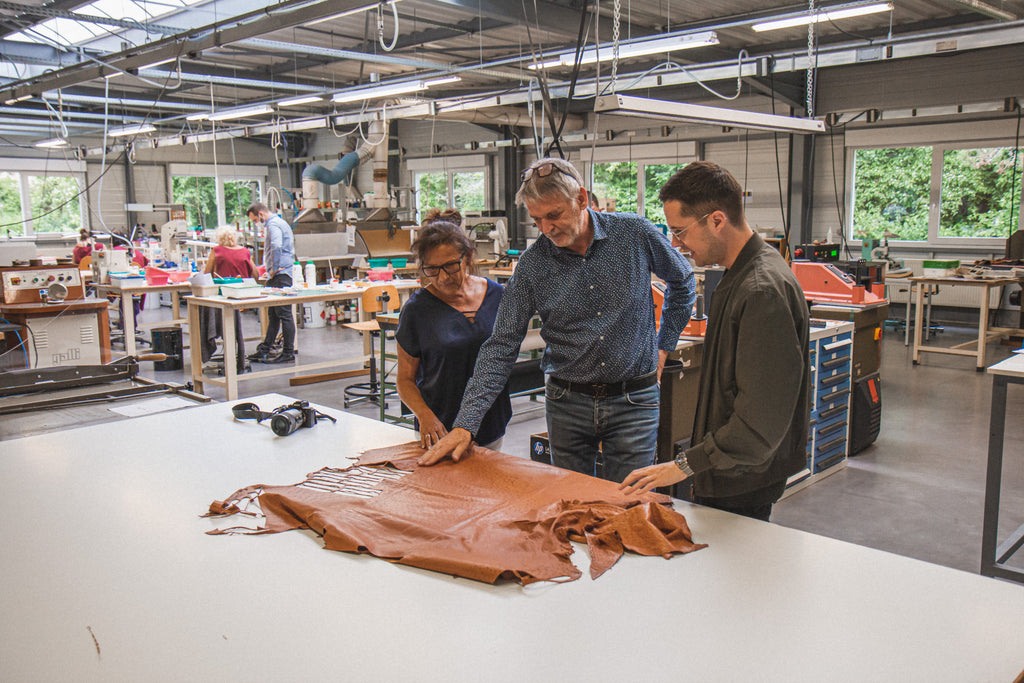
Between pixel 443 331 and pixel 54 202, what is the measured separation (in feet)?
51.5

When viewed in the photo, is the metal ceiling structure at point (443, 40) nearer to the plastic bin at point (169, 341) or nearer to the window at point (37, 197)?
the plastic bin at point (169, 341)

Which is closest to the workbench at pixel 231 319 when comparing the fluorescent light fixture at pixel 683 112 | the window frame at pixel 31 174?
the fluorescent light fixture at pixel 683 112

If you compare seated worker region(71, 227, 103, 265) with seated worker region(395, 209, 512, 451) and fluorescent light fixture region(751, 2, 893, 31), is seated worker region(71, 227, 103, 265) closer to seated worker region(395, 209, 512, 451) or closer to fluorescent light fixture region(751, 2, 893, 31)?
fluorescent light fixture region(751, 2, 893, 31)

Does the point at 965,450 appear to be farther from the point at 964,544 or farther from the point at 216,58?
the point at 216,58

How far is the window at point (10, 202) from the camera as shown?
14328 millimetres

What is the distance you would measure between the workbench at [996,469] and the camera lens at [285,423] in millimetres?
2200

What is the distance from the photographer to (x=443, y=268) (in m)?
2.08

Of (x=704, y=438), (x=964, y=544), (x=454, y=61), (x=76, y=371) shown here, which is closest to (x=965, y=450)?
(x=964, y=544)

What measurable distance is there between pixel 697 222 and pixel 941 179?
8837 millimetres

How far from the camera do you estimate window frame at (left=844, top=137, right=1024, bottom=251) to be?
8.36 meters

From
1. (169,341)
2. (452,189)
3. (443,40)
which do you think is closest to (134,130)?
(443,40)

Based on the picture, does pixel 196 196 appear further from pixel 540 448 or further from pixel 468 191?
pixel 540 448

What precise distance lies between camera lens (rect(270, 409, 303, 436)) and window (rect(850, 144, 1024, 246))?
7813 mm

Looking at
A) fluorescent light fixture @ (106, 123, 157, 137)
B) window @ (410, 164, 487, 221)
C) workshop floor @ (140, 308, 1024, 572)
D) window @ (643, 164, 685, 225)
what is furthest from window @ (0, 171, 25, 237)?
window @ (643, 164, 685, 225)
